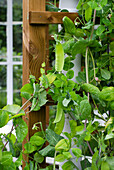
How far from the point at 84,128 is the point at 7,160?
0.90ft

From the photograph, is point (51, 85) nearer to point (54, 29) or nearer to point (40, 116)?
point (40, 116)

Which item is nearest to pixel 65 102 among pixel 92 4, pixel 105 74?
pixel 105 74

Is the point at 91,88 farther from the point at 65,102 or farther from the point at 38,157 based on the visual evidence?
the point at 38,157

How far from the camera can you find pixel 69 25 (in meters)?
0.96

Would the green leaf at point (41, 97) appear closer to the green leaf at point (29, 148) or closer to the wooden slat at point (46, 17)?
the green leaf at point (29, 148)

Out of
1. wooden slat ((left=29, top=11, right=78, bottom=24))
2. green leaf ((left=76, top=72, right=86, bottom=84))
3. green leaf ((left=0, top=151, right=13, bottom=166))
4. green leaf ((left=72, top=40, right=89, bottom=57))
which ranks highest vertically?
wooden slat ((left=29, top=11, right=78, bottom=24))

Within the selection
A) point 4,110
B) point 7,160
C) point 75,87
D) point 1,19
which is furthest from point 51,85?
point 1,19

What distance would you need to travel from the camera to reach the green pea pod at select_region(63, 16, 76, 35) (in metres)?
0.95

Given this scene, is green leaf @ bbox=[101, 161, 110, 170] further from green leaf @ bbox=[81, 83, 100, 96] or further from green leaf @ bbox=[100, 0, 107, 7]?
green leaf @ bbox=[100, 0, 107, 7]

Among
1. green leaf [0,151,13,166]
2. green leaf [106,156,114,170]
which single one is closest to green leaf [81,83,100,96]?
green leaf [106,156,114,170]

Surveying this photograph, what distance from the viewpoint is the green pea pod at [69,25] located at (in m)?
0.95

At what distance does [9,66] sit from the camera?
319 centimetres

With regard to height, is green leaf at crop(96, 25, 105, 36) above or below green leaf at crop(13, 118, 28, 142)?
above

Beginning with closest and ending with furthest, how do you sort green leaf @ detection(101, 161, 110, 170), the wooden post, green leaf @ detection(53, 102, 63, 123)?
green leaf @ detection(101, 161, 110, 170) → green leaf @ detection(53, 102, 63, 123) → the wooden post
